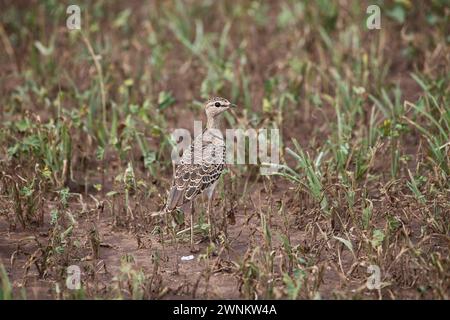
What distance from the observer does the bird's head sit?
900 centimetres

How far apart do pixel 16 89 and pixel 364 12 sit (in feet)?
15.8

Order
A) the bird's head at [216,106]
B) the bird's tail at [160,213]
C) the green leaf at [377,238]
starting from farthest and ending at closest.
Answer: the bird's head at [216,106]
the bird's tail at [160,213]
the green leaf at [377,238]

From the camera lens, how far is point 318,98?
998cm

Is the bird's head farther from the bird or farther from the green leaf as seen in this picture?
the green leaf

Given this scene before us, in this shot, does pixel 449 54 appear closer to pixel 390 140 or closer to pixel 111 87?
pixel 390 140

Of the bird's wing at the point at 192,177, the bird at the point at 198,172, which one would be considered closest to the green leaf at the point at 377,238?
the bird at the point at 198,172

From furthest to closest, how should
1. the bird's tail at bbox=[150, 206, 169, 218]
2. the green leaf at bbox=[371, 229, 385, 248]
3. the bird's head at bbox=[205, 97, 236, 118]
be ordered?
the bird's head at bbox=[205, 97, 236, 118]
the bird's tail at bbox=[150, 206, 169, 218]
the green leaf at bbox=[371, 229, 385, 248]

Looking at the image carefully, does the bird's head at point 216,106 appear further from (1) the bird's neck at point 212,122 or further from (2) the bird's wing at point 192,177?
(2) the bird's wing at point 192,177

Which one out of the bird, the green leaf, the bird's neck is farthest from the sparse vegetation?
the bird's neck

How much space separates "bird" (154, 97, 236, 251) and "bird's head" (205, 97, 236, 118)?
0.25 meters

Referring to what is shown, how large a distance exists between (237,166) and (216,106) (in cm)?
68

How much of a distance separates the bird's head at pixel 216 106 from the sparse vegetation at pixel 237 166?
1.36 feet

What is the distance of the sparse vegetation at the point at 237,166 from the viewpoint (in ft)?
22.5
